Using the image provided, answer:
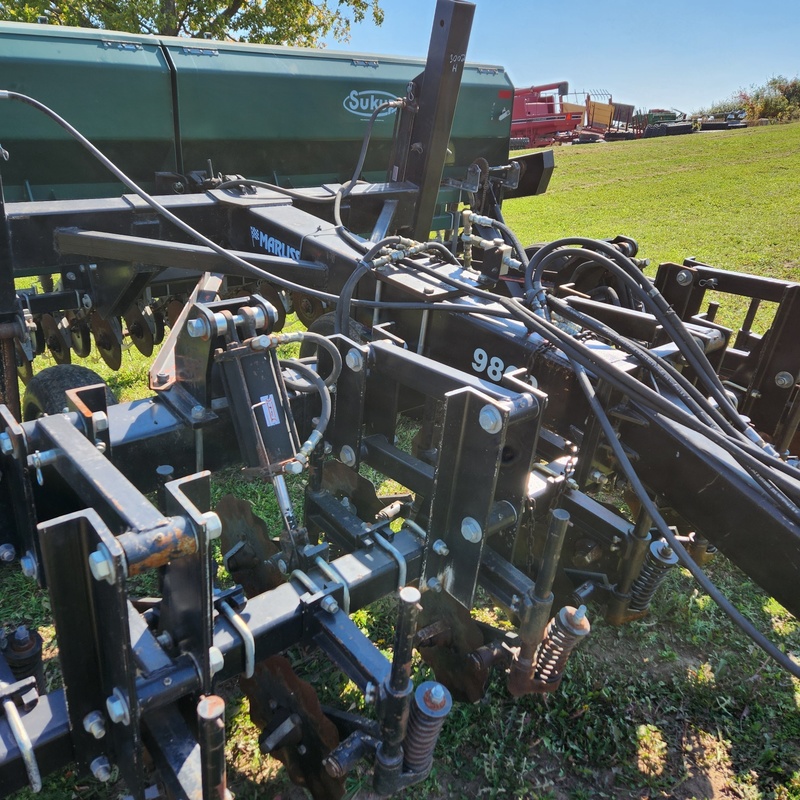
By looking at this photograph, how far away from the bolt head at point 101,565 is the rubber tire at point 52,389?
5.15 ft

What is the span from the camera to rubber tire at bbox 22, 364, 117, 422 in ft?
9.21

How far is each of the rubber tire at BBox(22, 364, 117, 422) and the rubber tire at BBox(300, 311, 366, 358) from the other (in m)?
0.87

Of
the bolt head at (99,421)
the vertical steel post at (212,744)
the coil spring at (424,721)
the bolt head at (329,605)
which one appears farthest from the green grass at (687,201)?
the vertical steel post at (212,744)

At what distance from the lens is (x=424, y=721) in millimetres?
1550

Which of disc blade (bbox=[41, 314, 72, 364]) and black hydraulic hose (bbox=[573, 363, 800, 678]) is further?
disc blade (bbox=[41, 314, 72, 364])

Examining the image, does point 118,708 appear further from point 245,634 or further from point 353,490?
point 353,490

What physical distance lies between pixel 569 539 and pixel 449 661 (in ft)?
2.40

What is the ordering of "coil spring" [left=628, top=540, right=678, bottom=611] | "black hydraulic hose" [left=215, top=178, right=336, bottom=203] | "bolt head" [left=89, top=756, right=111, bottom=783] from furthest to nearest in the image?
"black hydraulic hose" [left=215, top=178, right=336, bottom=203], "coil spring" [left=628, top=540, right=678, bottom=611], "bolt head" [left=89, top=756, right=111, bottom=783]

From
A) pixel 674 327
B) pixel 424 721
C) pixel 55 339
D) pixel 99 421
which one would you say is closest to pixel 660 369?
pixel 674 327

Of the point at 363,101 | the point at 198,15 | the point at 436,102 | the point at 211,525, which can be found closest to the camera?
the point at 211,525

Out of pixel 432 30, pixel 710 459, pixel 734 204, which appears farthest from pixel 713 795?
pixel 734 204

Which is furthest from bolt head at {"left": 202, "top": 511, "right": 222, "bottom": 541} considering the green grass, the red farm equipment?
the red farm equipment

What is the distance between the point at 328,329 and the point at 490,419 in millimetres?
1351

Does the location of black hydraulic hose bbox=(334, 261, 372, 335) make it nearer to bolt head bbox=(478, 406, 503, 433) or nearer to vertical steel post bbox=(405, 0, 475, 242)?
bolt head bbox=(478, 406, 503, 433)
